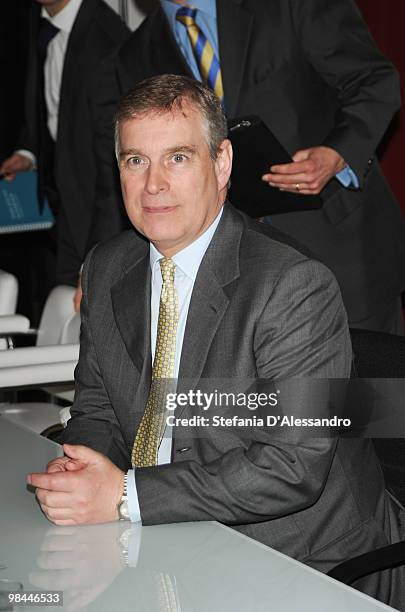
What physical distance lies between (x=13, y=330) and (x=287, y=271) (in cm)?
210

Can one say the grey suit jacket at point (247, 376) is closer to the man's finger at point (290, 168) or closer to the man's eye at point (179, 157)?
the man's eye at point (179, 157)

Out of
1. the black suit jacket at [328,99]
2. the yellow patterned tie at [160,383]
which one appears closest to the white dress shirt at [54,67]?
the black suit jacket at [328,99]

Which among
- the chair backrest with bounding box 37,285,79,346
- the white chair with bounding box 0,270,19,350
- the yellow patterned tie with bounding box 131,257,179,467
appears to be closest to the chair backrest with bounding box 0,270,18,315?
the white chair with bounding box 0,270,19,350

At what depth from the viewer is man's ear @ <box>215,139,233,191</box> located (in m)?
2.20

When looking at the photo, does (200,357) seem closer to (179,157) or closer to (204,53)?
(179,157)

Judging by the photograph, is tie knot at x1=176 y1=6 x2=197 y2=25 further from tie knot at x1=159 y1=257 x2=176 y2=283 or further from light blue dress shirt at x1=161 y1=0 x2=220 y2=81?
tie knot at x1=159 y1=257 x2=176 y2=283

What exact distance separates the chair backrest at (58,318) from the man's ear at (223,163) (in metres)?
1.79

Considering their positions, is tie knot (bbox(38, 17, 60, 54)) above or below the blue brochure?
above

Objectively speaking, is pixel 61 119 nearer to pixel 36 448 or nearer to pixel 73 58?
pixel 73 58

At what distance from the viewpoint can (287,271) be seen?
2.08 meters

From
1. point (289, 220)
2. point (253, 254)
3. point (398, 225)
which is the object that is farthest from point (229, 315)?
point (398, 225)

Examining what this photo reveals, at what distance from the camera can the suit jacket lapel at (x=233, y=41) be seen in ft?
11.2

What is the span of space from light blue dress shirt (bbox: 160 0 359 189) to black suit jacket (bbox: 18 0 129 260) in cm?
124

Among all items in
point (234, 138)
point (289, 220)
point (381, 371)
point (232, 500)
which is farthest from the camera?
point (289, 220)
